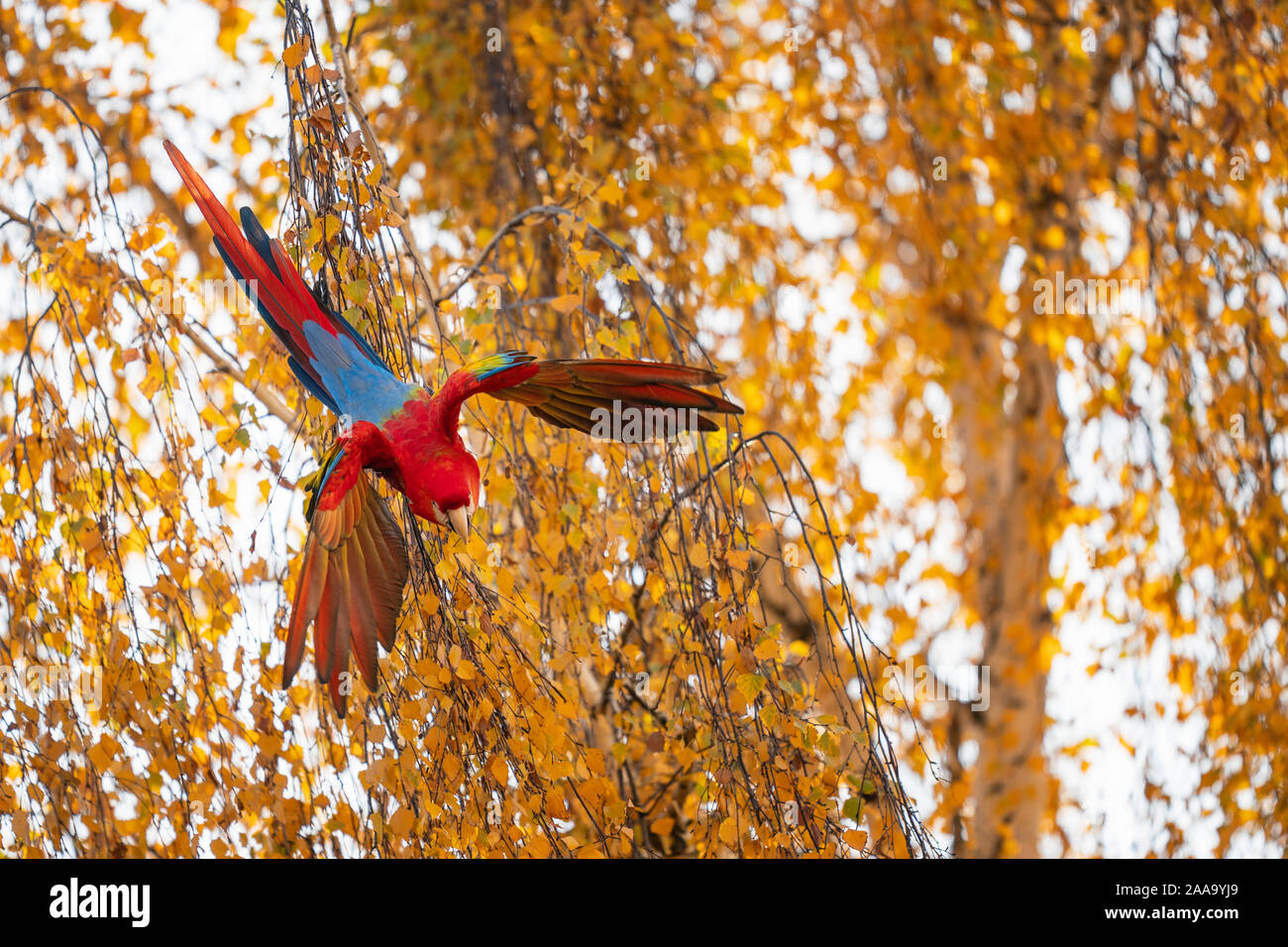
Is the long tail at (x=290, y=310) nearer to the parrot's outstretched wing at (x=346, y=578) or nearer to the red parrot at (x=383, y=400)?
the red parrot at (x=383, y=400)

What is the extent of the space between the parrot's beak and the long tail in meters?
0.17

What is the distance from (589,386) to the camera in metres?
1.41

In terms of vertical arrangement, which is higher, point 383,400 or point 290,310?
point 290,310

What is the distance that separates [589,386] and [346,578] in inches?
15.2

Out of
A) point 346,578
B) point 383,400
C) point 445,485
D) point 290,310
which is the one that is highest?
point 290,310

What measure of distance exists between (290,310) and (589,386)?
1.28 feet

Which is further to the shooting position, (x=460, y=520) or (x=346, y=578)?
(x=460, y=520)

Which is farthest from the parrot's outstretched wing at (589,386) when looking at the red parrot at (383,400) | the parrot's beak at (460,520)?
the parrot's beak at (460,520)

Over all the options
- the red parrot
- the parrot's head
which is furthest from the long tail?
the parrot's head

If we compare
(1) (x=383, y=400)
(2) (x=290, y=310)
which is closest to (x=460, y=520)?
(1) (x=383, y=400)

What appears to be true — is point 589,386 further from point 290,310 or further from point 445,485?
point 290,310

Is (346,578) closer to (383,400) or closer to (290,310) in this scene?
(383,400)

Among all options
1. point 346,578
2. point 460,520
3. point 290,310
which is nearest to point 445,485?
point 460,520
